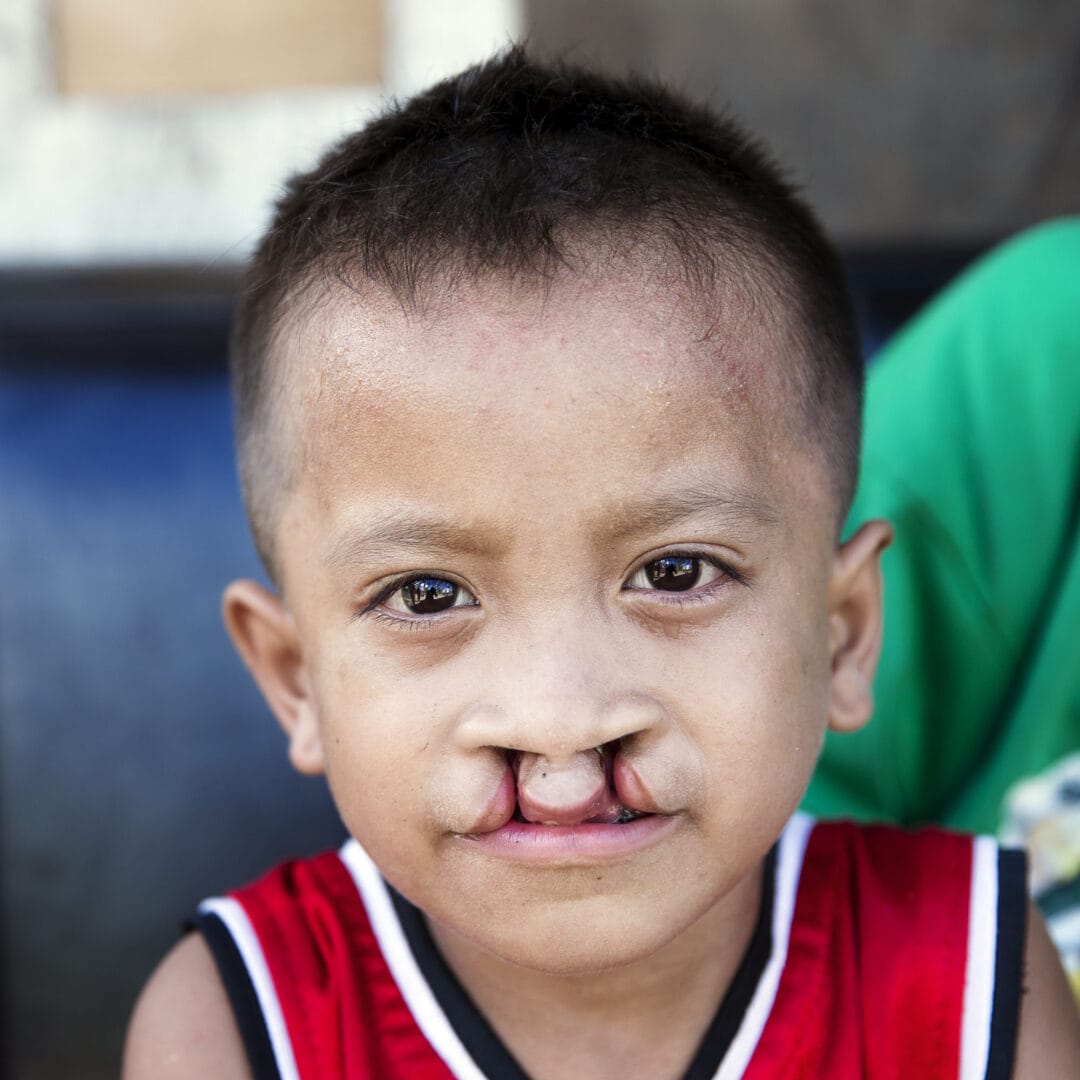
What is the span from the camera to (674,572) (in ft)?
3.37

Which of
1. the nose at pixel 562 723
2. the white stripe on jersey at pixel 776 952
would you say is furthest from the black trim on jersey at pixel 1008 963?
the nose at pixel 562 723

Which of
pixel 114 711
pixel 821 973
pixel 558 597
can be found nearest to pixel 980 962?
pixel 821 973

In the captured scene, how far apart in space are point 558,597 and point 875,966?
0.48 m

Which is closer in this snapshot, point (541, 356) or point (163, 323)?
point (541, 356)

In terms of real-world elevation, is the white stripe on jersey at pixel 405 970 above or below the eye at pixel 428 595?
below

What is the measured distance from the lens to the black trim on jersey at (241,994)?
3.76 ft

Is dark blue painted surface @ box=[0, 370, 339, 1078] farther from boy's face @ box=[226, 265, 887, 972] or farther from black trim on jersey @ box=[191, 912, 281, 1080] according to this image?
boy's face @ box=[226, 265, 887, 972]

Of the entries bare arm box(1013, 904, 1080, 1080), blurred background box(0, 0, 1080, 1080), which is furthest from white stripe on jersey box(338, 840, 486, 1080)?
blurred background box(0, 0, 1080, 1080)

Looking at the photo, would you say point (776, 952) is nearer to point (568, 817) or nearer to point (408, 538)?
point (568, 817)

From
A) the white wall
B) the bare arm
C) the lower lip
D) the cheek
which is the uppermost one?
the white wall

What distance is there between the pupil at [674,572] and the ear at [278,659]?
1.08 ft

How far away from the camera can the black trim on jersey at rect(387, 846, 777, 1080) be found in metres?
1.18

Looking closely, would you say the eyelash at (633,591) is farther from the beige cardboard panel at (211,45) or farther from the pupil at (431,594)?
the beige cardboard panel at (211,45)

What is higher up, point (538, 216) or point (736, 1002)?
point (538, 216)
